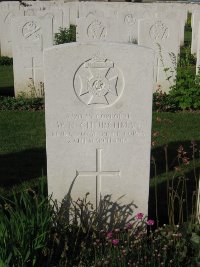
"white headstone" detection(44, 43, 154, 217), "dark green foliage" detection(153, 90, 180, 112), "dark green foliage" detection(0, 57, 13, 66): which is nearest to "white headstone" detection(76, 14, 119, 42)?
"dark green foliage" detection(153, 90, 180, 112)

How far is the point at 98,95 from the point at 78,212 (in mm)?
914

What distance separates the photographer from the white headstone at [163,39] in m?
8.34

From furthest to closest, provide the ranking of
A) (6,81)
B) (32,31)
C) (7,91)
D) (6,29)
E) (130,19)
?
(6,29) → (130,19) → (6,81) → (7,91) → (32,31)

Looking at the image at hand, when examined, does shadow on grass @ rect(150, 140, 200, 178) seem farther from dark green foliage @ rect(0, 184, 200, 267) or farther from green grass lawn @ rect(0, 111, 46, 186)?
dark green foliage @ rect(0, 184, 200, 267)

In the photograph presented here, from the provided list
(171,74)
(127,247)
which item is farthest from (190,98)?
(127,247)

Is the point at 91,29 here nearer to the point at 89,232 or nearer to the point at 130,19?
the point at 130,19

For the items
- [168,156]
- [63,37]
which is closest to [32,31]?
[168,156]

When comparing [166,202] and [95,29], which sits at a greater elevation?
[95,29]

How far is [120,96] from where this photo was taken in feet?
11.7

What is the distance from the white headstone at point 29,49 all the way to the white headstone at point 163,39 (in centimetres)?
171

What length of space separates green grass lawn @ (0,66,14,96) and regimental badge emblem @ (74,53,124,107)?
601cm

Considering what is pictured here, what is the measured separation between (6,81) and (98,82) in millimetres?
7482

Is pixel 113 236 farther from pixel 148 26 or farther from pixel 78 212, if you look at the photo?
pixel 148 26

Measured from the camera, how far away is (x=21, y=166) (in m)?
5.48
